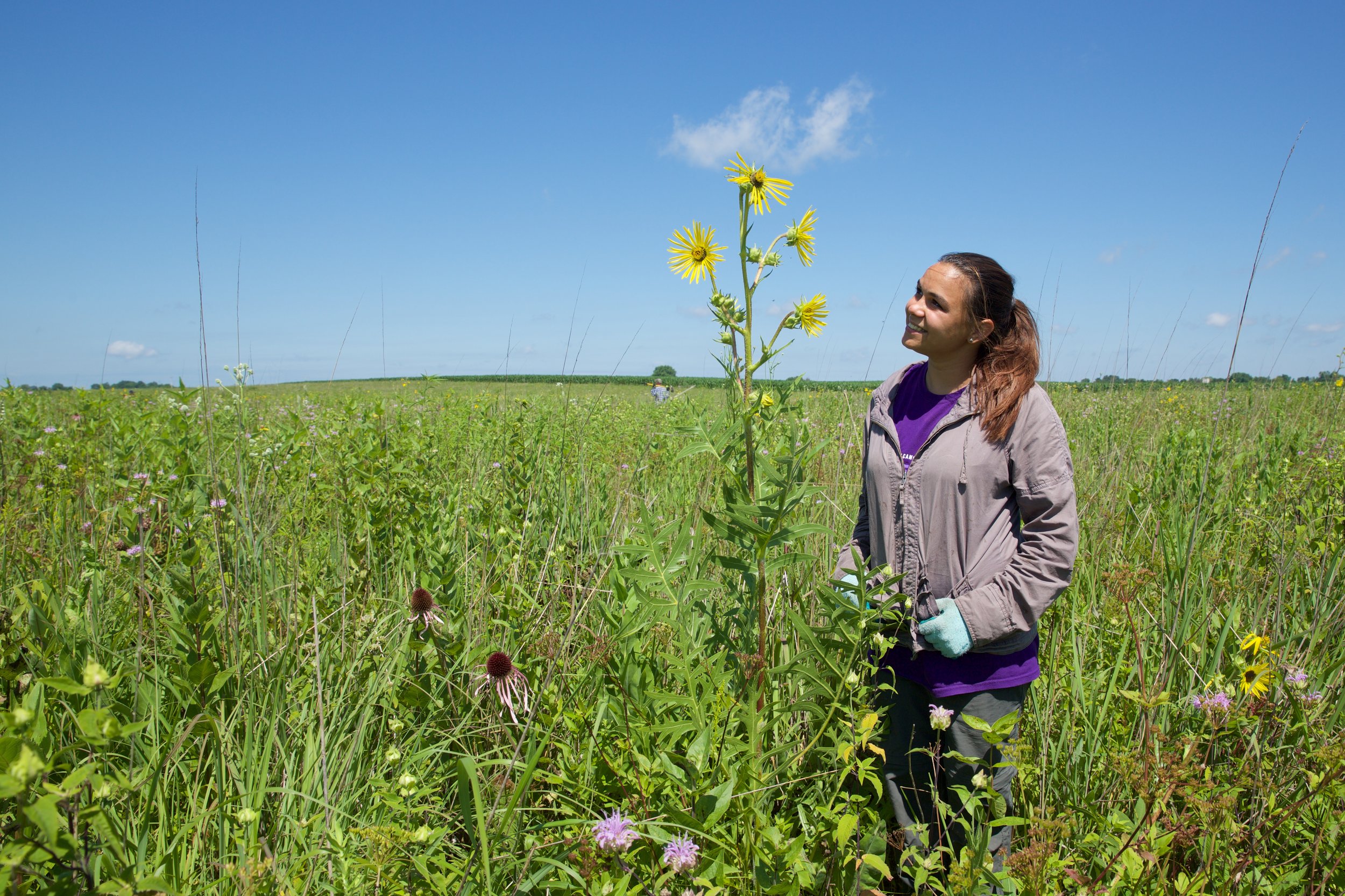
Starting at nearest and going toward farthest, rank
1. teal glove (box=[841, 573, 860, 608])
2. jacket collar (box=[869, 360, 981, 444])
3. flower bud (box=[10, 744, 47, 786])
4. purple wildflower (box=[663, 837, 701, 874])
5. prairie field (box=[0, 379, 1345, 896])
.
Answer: flower bud (box=[10, 744, 47, 786]), purple wildflower (box=[663, 837, 701, 874]), prairie field (box=[0, 379, 1345, 896]), teal glove (box=[841, 573, 860, 608]), jacket collar (box=[869, 360, 981, 444])

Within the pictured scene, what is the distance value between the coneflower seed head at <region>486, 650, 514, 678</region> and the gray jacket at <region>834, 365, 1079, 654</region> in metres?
Answer: 0.90

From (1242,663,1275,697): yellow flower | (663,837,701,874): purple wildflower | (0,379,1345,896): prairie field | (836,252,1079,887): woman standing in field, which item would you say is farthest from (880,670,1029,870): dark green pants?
(663,837,701,874): purple wildflower

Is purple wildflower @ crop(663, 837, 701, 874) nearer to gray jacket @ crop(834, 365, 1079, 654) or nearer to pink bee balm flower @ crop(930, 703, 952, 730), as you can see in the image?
pink bee balm flower @ crop(930, 703, 952, 730)

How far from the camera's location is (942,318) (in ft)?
6.48

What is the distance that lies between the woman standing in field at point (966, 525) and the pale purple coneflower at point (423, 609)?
118 cm

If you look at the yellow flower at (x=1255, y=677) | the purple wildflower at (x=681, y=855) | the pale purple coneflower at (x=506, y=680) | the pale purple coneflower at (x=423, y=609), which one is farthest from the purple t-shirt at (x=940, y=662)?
the pale purple coneflower at (x=423, y=609)

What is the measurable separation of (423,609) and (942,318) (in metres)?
1.70

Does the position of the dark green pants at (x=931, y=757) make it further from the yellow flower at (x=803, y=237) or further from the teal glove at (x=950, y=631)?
the yellow flower at (x=803, y=237)

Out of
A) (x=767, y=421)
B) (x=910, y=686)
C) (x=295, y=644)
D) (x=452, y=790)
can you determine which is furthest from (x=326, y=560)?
(x=910, y=686)

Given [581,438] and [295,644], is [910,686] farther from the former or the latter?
[581,438]

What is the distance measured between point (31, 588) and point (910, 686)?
2779mm

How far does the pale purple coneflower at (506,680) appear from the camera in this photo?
5.57 ft

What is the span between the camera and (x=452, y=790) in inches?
73.2

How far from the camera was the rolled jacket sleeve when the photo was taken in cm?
174
